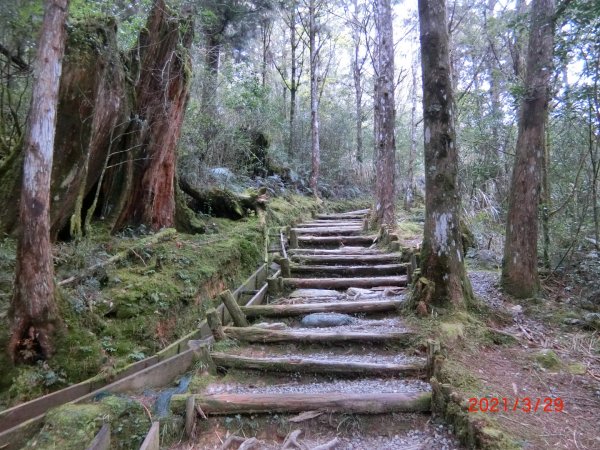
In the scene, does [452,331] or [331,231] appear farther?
[331,231]

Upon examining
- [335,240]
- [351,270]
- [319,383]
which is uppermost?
[335,240]

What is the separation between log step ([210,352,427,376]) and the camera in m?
4.30

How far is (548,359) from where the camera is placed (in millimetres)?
4207

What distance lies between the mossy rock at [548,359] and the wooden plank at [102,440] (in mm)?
4276

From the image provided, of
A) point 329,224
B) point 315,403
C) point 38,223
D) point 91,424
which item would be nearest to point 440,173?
point 315,403

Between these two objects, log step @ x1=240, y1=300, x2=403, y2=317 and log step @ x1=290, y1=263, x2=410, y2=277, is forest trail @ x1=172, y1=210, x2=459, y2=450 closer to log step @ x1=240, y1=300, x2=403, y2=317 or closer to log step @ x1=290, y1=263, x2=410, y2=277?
log step @ x1=240, y1=300, x2=403, y2=317

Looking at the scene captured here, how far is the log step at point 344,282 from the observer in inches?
287

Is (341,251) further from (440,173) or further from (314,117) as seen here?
(314,117)

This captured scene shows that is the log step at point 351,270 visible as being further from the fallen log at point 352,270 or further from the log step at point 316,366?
the log step at point 316,366

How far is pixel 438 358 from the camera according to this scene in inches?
152

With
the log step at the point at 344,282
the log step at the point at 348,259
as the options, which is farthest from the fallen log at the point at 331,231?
the log step at the point at 344,282

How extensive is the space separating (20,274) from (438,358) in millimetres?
3997

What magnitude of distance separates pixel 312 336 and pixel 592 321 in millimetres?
3619

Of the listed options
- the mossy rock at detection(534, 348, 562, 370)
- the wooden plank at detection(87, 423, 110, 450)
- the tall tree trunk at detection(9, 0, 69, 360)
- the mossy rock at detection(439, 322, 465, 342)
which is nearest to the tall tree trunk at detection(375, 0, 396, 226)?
the mossy rock at detection(439, 322, 465, 342)
